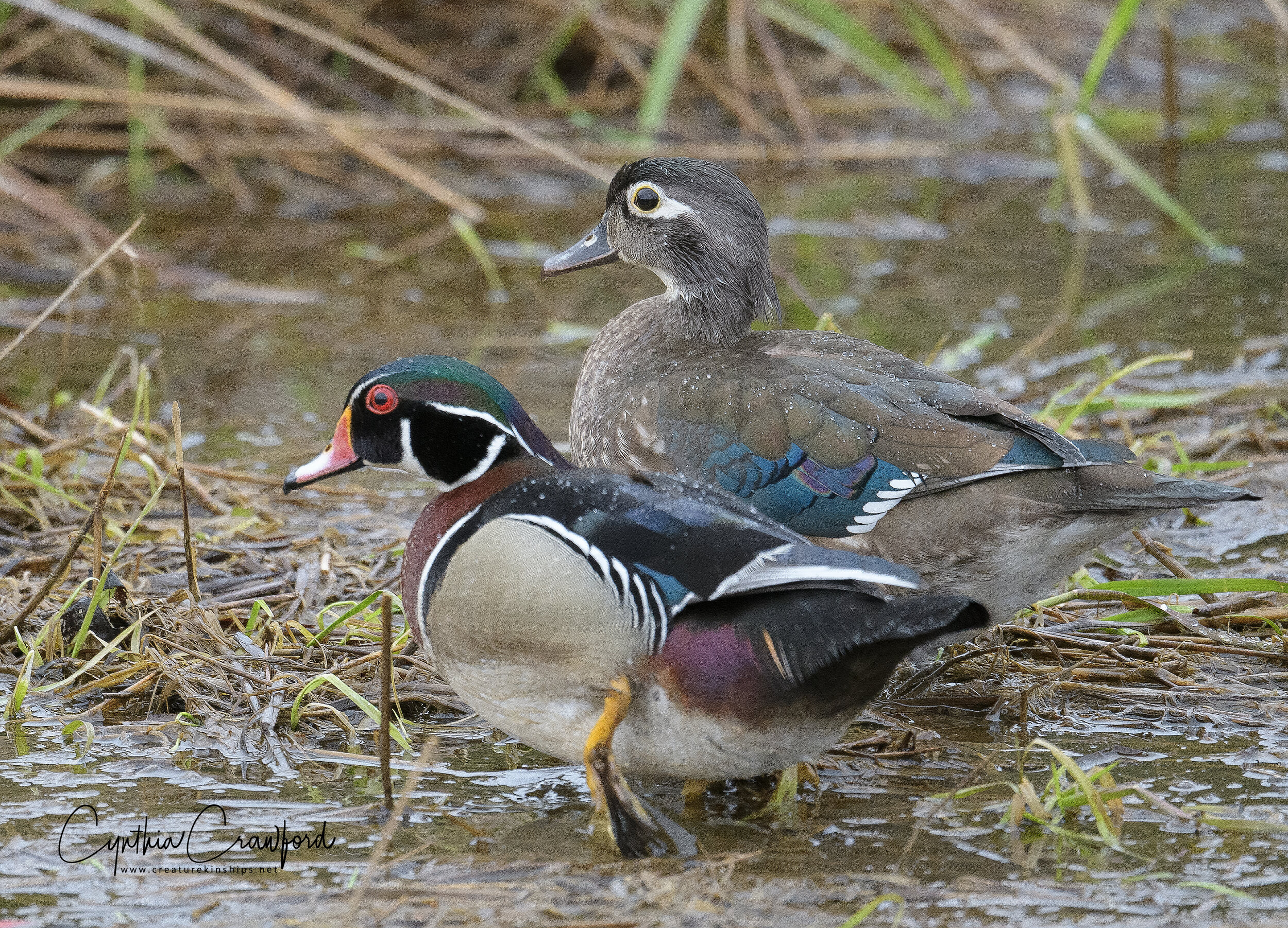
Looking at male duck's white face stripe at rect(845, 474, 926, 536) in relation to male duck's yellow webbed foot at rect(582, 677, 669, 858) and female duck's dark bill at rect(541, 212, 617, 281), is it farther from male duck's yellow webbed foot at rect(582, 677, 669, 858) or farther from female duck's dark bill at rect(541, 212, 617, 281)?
female duck's dark bill at rect(541, 212, 617, 281)

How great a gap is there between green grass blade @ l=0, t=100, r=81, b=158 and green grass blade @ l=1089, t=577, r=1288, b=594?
530 centimetres

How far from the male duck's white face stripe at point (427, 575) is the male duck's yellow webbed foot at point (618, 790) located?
0.43 metres

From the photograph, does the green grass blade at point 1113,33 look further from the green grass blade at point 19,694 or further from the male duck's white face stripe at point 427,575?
the green grass blade at point 19,694

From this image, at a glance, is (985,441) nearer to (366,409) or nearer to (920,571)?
(920,571)

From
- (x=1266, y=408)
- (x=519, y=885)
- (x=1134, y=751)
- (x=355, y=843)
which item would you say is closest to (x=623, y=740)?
(x=519, y=885)

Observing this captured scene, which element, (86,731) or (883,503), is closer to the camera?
(86,731)

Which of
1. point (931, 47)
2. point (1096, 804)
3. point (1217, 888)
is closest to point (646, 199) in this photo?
point (1096, 804)

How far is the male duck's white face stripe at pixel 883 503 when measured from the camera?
3.53m

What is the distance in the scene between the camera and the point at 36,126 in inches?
287

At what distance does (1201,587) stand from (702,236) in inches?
67.6

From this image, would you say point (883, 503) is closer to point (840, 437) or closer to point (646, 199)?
point (840, 437)

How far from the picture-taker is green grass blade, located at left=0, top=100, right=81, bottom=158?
6867 mm

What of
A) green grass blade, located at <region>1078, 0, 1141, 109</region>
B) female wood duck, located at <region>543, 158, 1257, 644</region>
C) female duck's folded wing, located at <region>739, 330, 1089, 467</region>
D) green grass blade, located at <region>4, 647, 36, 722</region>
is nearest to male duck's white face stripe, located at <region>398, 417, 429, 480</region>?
female wood duck, located at <region>543, 158, 1257, 644</region>

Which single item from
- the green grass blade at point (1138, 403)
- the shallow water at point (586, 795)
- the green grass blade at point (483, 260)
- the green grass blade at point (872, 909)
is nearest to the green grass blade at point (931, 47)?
the shallow water at point (586, 795)
